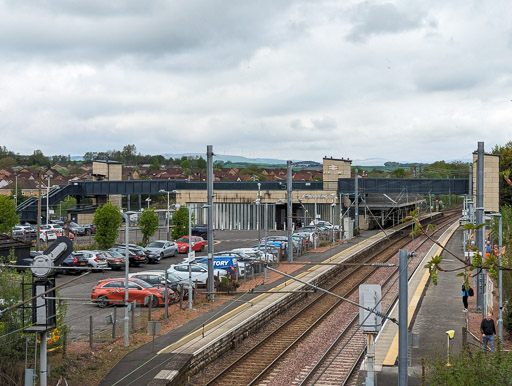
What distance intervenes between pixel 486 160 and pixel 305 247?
47.5 feet

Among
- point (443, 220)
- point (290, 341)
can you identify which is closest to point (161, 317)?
point (290, 341)

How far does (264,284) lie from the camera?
29531 millimetres

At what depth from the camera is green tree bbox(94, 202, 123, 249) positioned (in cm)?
4047

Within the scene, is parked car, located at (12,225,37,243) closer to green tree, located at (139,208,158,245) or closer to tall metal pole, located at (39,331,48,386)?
green tree, located at (139,208,158,245)

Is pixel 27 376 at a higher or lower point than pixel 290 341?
higher

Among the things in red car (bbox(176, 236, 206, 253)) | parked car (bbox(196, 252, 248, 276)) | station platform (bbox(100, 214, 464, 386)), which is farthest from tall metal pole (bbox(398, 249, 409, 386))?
red car (bbox(176, 236, 206, 253))

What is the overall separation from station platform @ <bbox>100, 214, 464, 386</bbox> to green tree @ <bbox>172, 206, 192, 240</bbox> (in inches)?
717

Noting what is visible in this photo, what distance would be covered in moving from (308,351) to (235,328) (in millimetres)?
2420

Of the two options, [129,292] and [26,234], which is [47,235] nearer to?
[26,234]

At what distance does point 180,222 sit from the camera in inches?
1884

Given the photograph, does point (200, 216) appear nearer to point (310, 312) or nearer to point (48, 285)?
point (310, 312)

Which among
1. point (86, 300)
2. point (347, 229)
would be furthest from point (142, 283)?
point (347, 229)

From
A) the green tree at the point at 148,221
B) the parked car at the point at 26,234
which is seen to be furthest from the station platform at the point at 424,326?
the parked car at the point at 26,234

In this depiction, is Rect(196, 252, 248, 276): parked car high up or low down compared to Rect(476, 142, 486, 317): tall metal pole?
down
